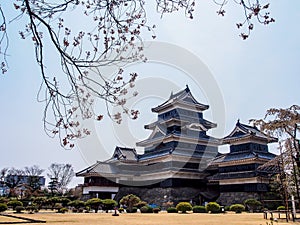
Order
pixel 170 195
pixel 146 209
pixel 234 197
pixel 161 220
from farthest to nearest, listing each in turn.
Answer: pixel 170 195, pixel 234 197, pixel 146 209, pixel 161 220

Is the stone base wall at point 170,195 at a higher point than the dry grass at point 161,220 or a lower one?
higher

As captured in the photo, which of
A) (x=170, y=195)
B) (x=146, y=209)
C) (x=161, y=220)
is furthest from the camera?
(x=170, y=195)

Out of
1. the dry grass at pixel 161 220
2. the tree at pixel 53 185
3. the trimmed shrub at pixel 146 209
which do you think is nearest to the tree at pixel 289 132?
the dry grass at pixel 161 220

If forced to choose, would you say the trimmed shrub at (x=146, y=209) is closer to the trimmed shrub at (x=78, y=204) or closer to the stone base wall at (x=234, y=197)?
the trimmed shrub at (x=78, y=204)

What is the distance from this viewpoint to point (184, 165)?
34.3 metres

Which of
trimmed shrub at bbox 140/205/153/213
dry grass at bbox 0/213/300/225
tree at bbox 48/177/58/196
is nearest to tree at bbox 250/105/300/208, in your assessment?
dry grass at bbox 0/213/300/225

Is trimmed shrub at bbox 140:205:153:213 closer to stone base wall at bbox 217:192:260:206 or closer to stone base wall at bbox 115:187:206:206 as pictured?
stone base wall at bbox 115:187:206:206

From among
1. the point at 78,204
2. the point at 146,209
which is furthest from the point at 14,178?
the point at 146,209

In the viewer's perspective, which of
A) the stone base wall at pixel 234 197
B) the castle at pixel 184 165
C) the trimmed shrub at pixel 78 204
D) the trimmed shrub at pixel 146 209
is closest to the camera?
the trimmed shrub at pixel 146 209

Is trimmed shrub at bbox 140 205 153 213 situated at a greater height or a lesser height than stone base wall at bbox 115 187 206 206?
lesser

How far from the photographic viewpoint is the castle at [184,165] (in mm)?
30547

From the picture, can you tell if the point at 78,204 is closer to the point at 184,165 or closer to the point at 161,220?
the point at 184,165

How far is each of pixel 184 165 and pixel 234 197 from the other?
6.60 metres

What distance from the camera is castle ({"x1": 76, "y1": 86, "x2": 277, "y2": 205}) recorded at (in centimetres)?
3055
